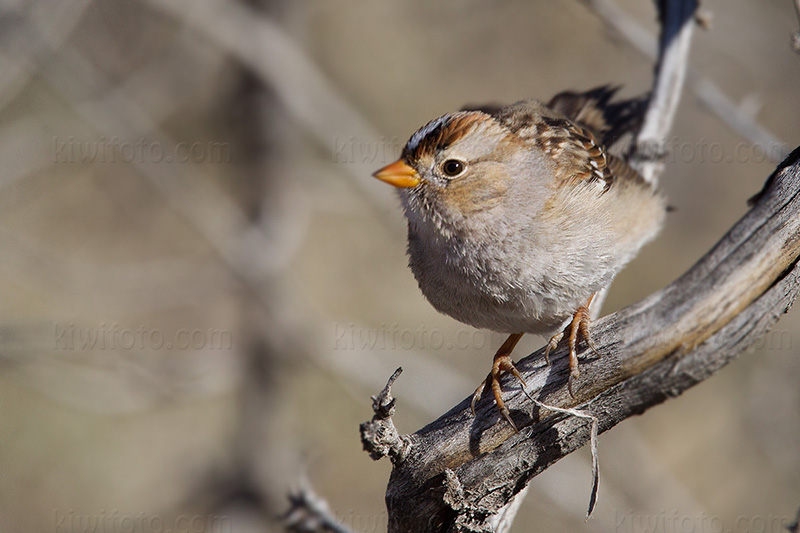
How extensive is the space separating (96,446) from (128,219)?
11.4 feet

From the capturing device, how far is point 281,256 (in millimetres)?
6656

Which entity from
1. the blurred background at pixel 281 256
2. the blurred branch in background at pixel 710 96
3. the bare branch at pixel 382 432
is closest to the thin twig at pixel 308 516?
the blurred background at pixel 281 256

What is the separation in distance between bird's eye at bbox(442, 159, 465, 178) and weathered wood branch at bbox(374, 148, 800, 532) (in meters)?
1.04

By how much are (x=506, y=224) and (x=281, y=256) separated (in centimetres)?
348

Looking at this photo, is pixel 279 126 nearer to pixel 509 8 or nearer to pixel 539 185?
pixel 539 185

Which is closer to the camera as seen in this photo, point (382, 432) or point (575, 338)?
point (382, 432)

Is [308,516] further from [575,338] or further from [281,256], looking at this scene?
[281,256]

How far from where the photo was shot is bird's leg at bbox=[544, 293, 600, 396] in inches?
107

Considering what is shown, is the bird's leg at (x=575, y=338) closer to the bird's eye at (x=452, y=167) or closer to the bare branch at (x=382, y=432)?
the bare branch at (x=382, y=432)

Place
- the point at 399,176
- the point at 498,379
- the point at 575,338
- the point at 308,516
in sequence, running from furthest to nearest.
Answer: the point at 399,176 → the point at 308,516 → the point at 498,379 → the point at 575,338

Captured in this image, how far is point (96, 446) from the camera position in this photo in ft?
30.6

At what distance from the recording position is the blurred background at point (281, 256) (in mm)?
6051

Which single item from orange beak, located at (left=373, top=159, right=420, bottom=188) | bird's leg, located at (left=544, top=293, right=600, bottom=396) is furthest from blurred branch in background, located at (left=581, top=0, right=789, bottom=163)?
orange beak, located at (left=373, top=159, right=420, bottom=188)

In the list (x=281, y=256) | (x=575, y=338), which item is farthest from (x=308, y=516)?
(x=281, y=256)
